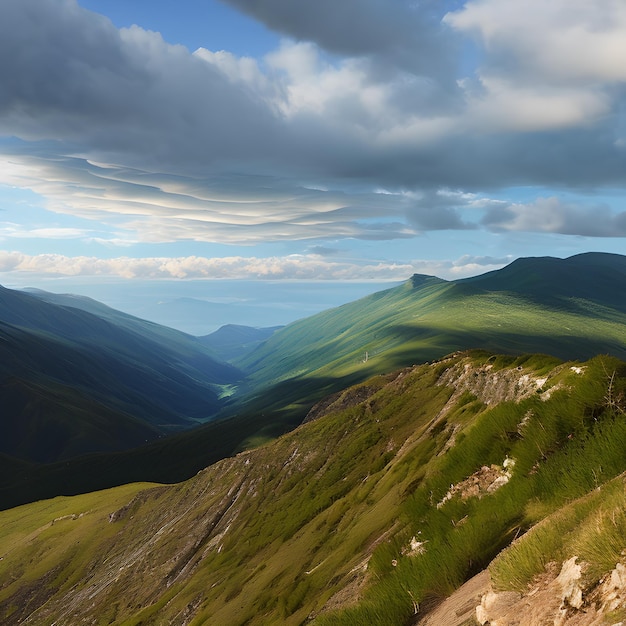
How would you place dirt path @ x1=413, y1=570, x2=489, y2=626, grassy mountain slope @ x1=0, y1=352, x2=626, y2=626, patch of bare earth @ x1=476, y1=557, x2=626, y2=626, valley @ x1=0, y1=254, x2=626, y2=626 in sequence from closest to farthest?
1. patch of bare earth @ x1=476, y1=557, x2=626, y2=626
2. valley @ x1=0, y1=254, x2=626, y2=626
3. dirt path @ x1=413, y1=570, x2=489, y2=626
4. grassy mountain slope @ x1=0, y1=352, x2=626, y2=626

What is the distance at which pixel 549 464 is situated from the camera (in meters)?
12.4

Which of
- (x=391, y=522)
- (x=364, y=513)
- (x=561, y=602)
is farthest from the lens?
(x=364, y=513)

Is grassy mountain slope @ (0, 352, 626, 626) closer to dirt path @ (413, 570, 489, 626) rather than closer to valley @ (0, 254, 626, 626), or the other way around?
valley @ (0, 254, 626, 626)

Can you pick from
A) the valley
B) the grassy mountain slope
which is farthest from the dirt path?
the grassy mountain slope

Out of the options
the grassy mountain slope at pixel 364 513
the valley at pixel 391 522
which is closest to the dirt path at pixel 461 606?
the valley at pixel 391 522

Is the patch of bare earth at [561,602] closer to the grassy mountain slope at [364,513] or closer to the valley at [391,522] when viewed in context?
the valley at [391,522]

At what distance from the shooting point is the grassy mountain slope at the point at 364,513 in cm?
1133

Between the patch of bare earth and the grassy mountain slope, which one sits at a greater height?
the patch of bare earth

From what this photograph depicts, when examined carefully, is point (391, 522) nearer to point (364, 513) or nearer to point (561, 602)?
point (364, 513)

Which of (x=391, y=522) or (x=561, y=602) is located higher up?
(x=561, y=602)

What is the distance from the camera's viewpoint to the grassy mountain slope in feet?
37.2

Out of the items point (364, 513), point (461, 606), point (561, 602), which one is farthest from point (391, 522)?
point (561, 602)

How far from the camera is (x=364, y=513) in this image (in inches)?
1759

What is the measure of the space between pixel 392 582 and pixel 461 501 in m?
3.56
